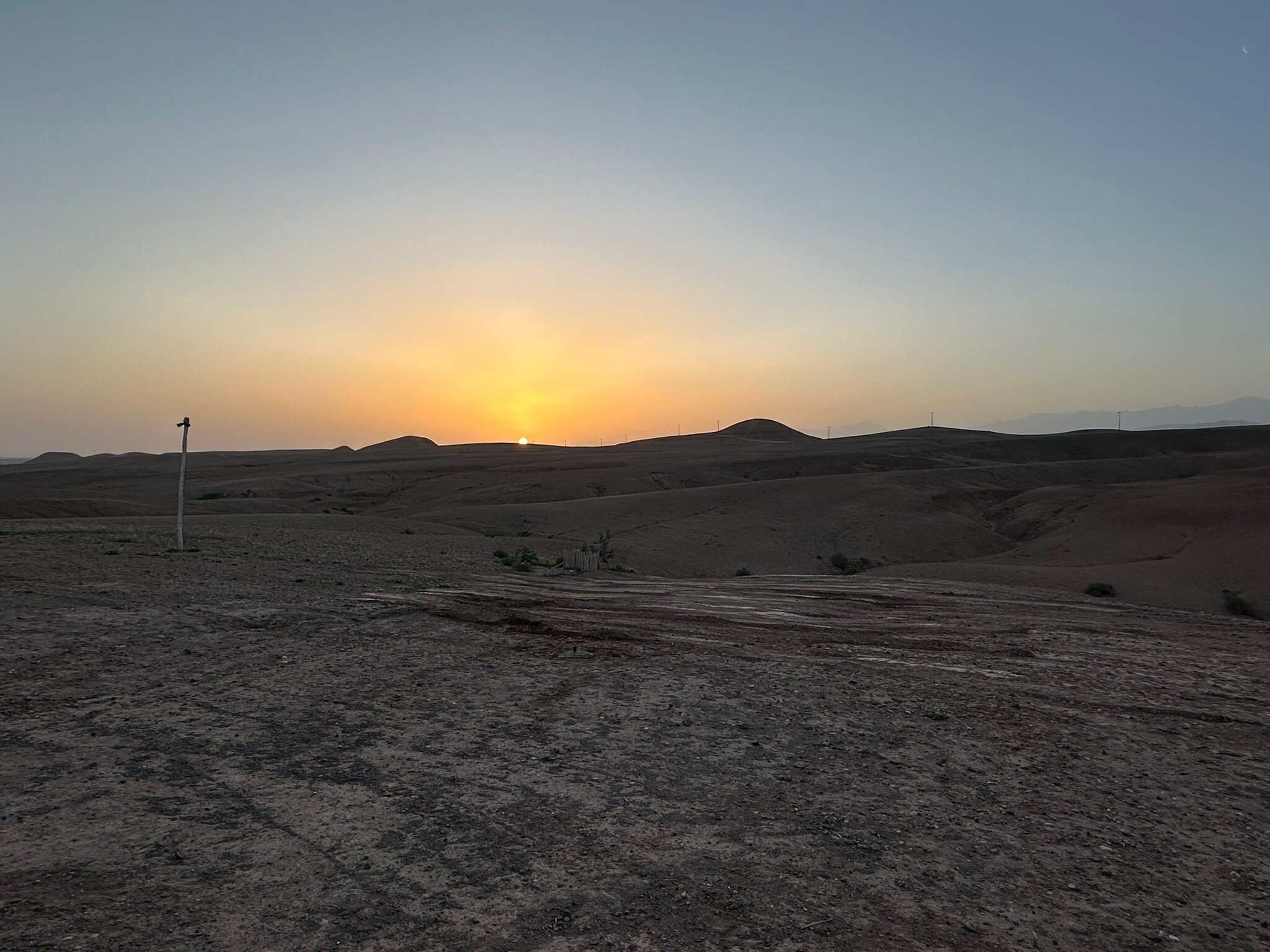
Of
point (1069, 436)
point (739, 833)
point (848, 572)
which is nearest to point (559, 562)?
point (848, 572)

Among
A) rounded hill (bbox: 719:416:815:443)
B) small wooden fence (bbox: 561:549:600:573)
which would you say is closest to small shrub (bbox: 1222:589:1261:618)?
small wooden fence (bbox: 561:549:600:573)

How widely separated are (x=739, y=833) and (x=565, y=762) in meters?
1.79

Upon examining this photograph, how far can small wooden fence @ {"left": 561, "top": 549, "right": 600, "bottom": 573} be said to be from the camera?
2433 centimetres

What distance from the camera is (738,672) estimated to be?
10367 millimetres

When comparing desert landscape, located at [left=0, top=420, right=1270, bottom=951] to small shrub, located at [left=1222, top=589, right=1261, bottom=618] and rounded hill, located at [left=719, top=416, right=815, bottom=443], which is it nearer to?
small shrub, located at [left=1222, top=589, right=1261, bottom=618]

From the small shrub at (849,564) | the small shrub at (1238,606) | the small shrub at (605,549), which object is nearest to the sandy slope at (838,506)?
the small shrub at (1238,606)

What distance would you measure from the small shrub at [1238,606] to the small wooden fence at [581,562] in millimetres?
17729

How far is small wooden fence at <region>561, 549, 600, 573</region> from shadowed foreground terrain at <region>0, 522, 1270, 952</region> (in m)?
11.0

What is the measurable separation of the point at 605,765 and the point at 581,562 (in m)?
17.7

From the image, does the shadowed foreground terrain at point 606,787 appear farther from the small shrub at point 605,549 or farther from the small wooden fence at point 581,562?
the small shrub at point 605,549

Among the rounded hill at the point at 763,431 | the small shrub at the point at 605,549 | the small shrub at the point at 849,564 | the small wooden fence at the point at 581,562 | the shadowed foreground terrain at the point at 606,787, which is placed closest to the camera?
the shadowed foreground terrain at the point at 606,787

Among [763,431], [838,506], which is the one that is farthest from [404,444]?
[838,506]

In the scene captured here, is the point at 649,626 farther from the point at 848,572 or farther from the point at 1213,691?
the point at 848,572

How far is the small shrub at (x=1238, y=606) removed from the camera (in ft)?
74.7
